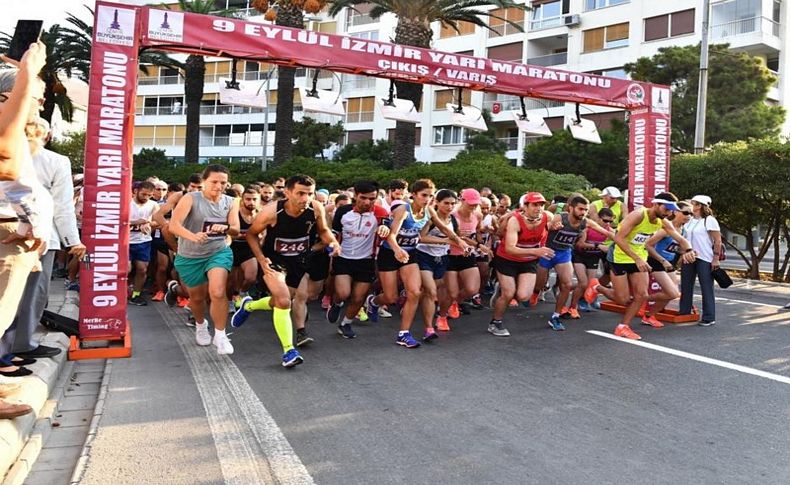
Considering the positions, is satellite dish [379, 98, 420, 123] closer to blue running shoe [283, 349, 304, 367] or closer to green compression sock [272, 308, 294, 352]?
green compression sock [272, 308, 294, 352]

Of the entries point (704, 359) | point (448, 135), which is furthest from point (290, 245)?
point (448, 135)

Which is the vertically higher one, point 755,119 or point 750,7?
point 750,7

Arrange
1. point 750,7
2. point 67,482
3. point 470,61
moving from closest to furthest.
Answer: point 67,482
point 470,61
point 750,7

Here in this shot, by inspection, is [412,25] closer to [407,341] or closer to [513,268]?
[513,268]

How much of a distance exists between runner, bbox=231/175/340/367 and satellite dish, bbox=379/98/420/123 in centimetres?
439

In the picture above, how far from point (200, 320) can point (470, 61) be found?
17.8 ft

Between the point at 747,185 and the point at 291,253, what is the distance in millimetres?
11516

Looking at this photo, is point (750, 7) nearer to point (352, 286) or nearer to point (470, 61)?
point (470, 61)

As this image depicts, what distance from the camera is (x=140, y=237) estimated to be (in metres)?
10.2

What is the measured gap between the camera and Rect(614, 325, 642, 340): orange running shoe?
7975mm

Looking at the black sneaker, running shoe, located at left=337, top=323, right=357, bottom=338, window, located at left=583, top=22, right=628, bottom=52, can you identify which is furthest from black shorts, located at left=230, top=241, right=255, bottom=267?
window, located at left=583, top=22, right=628, bottom=52

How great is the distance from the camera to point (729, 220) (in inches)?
632

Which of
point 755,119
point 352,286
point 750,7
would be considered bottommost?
point 352,286

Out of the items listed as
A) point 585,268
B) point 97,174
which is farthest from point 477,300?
point 97,174
